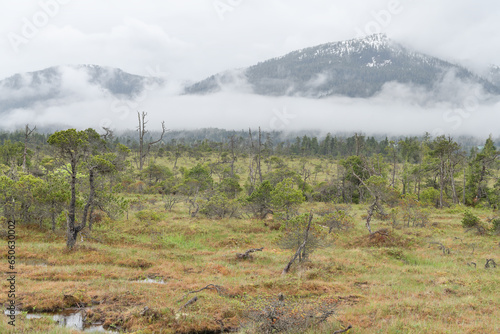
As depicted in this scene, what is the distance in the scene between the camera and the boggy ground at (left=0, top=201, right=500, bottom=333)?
1067 centimetres

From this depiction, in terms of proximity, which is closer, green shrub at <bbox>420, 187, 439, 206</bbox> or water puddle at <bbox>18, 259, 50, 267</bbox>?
water puddle at <bbox>18, 259, 50, 267</bbox>

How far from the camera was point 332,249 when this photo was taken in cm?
2316

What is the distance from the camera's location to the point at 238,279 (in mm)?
15773

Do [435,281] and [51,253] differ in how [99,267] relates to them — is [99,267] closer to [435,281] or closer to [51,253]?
[51,253]

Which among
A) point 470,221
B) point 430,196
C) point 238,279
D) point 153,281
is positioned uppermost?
point 153,281

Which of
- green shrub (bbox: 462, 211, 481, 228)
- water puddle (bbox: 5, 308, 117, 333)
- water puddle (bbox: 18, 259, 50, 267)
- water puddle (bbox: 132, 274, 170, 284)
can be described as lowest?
green shrub (bbox: 462, 211, 481, 228)

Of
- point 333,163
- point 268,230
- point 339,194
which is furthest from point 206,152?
point 268,230

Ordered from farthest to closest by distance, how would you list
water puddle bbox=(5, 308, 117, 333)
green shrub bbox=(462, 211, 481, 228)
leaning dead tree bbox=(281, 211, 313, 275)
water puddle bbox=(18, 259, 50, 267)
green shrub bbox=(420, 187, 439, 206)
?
green shrub bbox=(420, 187, 439, 206)
green shrub bbox=(462, 211, 481, 228)
water puddle bbox=(18, 259, 50, 267)
leaning dead tree bbox=(281, 211, 313, 275)
water puddle bbox=(5, 308, 117, 333)

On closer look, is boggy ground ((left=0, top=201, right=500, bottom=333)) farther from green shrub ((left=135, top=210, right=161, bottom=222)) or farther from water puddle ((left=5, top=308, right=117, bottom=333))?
green shrub ((left=135, top=210, right=161, bottom=222))

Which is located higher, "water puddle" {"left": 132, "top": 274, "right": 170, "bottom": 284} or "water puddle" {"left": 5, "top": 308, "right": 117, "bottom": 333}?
"water puddle" {"left": 5, "top": 308, "right": 117, "bottom": 333}

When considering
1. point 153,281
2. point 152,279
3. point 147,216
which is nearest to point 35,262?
point 152,279

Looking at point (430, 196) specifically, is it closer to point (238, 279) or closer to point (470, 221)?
point (470, 221)

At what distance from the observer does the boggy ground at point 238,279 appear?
10672 millimetres

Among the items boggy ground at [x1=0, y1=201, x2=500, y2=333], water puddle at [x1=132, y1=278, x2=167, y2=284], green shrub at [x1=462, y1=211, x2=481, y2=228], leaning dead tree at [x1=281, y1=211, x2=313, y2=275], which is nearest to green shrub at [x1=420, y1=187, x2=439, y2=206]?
boggy ground at [x1=0, y1=201, x2=500, y2=333]
